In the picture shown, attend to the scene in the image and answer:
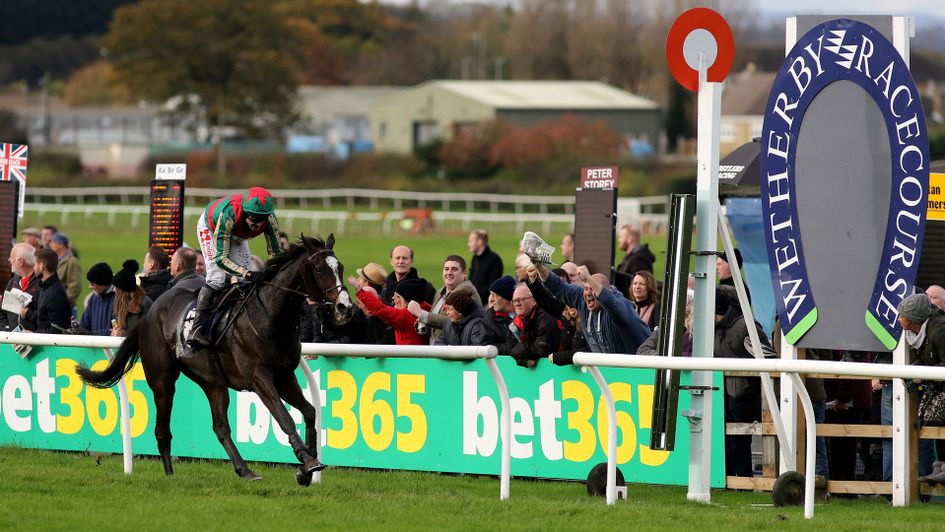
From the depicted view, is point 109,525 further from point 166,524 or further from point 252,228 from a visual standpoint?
point 252,228

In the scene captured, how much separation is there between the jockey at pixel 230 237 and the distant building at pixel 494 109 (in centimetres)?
5492

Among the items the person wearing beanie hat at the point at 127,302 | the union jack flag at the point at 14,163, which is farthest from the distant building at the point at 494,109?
the person wearing beanie hat at the point at 127,302

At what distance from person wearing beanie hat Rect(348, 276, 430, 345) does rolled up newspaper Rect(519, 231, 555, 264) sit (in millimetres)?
1750

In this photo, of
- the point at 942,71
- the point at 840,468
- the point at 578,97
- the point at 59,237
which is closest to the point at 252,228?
the point at 840,468

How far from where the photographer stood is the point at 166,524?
6598 mm

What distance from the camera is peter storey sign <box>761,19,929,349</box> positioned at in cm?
714

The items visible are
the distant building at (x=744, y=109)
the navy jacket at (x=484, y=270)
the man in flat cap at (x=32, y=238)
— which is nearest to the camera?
the navy jacket at (x=484, y=270)

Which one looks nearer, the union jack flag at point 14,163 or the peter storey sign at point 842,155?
the peter storey sign at point 842,155

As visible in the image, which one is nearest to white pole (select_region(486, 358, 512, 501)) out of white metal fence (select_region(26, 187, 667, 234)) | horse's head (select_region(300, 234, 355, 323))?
horse's head (select_region(300, 234, 355, 323))

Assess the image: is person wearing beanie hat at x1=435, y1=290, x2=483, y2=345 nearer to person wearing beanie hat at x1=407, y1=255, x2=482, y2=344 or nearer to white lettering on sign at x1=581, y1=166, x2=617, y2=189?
person wearing beanie hat at x1=407, y1=255, x2=482, y2=344

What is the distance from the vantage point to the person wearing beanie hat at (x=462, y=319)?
9.01 m

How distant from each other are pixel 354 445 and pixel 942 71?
76559 millimetres

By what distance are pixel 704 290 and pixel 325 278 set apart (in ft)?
6.28

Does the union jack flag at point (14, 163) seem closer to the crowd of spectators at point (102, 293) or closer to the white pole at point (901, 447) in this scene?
the crowd of spectators at point (102, 293)
